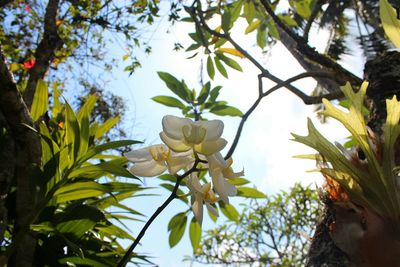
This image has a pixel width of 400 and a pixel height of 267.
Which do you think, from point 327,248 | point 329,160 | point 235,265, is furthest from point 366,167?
point 235,265

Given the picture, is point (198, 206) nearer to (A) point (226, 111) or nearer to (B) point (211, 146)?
(B) point (211, 146)

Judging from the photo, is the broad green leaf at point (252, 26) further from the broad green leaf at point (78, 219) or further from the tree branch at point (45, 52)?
the broad green leaf at point (78, 219)

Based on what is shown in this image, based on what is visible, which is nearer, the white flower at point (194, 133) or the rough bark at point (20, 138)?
the white flower at point (194, 133)

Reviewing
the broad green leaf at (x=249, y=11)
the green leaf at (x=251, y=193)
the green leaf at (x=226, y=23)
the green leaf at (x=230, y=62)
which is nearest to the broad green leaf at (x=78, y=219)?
the green leaf at (x=251, y=193)

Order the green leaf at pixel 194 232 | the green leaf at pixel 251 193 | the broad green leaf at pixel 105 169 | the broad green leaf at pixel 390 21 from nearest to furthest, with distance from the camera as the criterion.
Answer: the broad green leaf at pixel 390 21 < the broad green leaf at pixel 105 169 < the green leaf at pixel 251 193 < the green leaf at pixel 194 232

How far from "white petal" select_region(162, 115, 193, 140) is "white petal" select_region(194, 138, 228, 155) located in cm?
3

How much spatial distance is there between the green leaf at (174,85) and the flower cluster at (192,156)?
2.97ft

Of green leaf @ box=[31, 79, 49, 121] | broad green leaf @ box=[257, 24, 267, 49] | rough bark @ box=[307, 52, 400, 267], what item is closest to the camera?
rough bark @ box=[307, 52, 400, 267]

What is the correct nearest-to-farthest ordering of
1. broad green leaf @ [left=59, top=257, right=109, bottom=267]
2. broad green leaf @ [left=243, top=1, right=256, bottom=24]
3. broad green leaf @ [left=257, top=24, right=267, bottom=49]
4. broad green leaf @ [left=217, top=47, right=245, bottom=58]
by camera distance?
broad green leaf @ [left=59, top=257, right=109, bottom=267] < broad green leaf @ [left=217, top=47, right=245, bottom=58] < broad green leaf @ [left=243, top=1, right=256, bottom=24] < broad green leaf @ [left=257, top=24, right=267, bottom=49]

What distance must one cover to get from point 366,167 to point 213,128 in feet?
0.80

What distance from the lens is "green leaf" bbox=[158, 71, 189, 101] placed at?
58.8 inches

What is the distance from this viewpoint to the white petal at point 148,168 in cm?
60

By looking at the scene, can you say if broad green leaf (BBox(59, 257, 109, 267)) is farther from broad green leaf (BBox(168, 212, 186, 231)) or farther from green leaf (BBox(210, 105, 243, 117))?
green leaf (BBox(210, 105, 243, 117))

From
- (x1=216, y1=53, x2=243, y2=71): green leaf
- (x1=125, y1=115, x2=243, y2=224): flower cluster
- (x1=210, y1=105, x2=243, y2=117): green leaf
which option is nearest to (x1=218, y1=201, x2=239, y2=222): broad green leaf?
(x1=210, y1=105, x2=243, y2=117): green leaf
